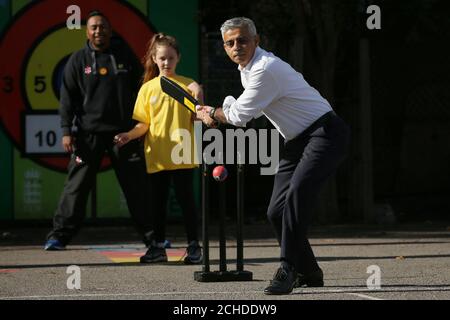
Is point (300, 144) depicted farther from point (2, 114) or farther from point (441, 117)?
point (441, 117)

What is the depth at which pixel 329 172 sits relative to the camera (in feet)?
26.6

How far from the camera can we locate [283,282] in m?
7.84

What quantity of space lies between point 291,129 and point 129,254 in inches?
138

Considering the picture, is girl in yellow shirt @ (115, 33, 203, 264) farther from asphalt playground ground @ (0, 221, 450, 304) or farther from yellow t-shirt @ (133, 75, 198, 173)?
asphalt playground ground @ (0, 221, 450, 304)

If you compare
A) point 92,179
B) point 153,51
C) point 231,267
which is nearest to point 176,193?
point 231,267

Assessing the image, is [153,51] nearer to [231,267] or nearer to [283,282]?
[231,267]

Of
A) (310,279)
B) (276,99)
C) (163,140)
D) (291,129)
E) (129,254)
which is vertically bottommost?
(129,254)

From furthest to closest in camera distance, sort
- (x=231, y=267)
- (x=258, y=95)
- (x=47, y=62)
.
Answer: (x=47, y=62), (x=231, y=267), (x=258, y=95)

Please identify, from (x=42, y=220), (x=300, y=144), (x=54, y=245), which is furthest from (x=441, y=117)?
(x=300, y=144)

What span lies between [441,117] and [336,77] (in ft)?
5.70

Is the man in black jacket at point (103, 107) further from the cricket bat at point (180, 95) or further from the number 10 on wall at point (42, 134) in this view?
the number 10 on wall at point (42, 134)

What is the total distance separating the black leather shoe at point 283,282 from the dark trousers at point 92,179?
119 inches

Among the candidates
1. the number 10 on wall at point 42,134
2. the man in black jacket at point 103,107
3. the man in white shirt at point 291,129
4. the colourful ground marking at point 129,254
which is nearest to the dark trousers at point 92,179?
the man in black jacket at point 103,107

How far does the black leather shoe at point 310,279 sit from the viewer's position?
26.8ft
